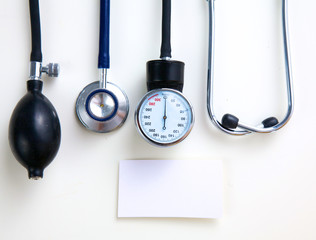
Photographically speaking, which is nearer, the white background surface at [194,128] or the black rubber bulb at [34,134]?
the black rubber bulb at [34,134]

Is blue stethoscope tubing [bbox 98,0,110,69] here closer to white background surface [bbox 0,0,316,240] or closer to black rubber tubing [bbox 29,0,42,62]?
white background surface [bbox 0,0,316,240]

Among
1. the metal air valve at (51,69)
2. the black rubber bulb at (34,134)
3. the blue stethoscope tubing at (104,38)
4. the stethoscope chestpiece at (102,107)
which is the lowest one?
the black rubber bulb at (34,134)

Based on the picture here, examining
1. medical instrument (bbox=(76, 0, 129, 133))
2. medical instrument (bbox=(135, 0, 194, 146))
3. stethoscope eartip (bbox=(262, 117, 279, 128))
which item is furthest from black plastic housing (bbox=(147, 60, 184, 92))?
stethoscope eartip (bbox=(262, 117, 279, 128))

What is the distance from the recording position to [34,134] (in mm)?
724

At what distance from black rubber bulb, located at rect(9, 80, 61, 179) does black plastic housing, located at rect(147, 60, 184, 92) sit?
25cm

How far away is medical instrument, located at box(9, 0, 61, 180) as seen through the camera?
72 cm

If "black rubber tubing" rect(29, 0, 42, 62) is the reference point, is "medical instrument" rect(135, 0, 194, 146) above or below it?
below

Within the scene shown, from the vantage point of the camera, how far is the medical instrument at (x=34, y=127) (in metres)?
0.72

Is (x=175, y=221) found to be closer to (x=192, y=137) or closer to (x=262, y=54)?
(x=192, y=137)

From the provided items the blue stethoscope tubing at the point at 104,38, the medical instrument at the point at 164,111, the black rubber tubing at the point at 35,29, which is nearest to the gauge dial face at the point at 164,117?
the medical instrument at the point at 164,111

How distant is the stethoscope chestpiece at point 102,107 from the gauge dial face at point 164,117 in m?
0.08

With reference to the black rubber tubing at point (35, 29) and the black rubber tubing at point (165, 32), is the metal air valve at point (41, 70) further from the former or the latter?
the black rubber tubing at point (165, 32)

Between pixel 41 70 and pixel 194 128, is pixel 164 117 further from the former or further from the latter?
pixel 41 70

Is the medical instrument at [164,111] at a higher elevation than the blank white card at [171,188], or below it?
higher
